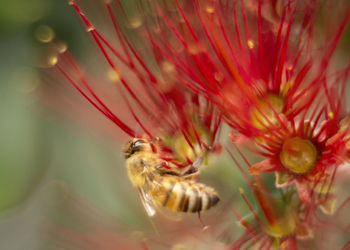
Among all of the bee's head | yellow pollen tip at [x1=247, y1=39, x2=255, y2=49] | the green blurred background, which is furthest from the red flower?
the green blurred background

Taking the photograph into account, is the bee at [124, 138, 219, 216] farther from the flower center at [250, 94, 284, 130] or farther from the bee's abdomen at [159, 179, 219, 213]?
the flower center at [250, 94, 284, 130]

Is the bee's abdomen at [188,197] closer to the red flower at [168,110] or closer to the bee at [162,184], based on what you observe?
the bee at [162,184]

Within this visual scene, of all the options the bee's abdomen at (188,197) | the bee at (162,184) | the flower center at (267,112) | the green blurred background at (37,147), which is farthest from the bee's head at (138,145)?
the green blurred background at (37,147)

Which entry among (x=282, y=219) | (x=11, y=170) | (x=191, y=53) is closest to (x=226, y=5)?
(x=191, y=53)

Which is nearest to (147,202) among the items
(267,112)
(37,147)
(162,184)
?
(162,184)

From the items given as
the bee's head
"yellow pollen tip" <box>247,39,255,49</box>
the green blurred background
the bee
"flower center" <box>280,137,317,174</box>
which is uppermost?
the green blurred background

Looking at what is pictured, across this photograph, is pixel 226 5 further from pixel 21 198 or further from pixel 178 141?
pixel 21 198

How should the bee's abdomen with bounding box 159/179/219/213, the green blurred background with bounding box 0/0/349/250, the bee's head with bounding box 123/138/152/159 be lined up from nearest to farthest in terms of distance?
1. the bee's abdomen with bounding box 159/179/219/213
2. the bee's head with bounding box 123/138/152/159
3. the green blurred background with bounding box 0/0/349/250
